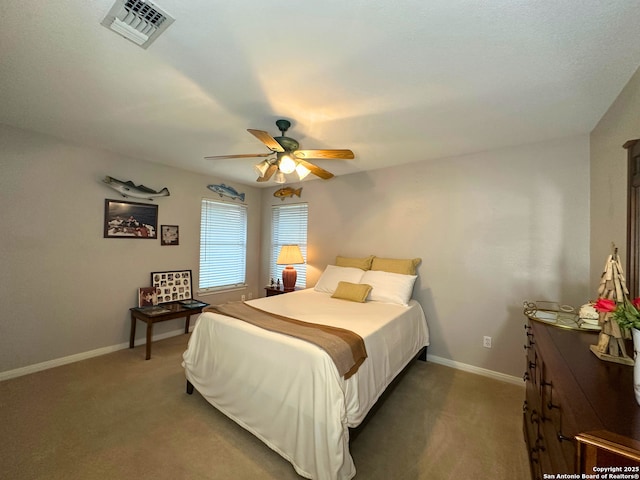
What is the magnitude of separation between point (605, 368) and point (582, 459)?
0.55 m

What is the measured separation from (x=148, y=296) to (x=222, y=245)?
1327 mm

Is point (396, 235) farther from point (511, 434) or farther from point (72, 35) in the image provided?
point (72, 35)

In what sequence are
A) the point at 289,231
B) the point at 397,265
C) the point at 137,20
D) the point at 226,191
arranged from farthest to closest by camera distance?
the point at 289,231 → the point at 226,191 → the point at 397,265 → the point at 137,20

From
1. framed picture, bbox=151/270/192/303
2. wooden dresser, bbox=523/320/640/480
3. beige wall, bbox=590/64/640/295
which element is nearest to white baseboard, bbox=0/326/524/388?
framed picture, bbox=151/270/192/303

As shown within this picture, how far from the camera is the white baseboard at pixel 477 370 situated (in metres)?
2.65

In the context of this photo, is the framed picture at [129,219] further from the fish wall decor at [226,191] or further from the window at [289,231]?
the window at [289,231]

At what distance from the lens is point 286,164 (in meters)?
2.21

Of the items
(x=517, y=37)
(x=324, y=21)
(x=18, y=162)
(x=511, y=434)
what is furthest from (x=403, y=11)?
(x=18, y=162)

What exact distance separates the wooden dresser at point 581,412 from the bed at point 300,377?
913 millimetres

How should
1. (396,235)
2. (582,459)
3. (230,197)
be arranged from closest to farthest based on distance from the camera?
(582,459), (396,235), (230,197)

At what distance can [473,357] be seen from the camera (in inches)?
Answer: 114

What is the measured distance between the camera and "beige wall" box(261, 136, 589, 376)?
2457mm

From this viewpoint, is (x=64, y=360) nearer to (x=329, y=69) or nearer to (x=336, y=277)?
(x=336, y=277)

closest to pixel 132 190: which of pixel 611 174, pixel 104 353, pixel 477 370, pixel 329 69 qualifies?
pixel 104 353
